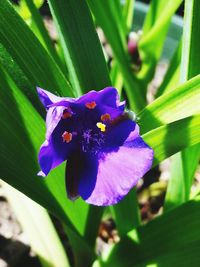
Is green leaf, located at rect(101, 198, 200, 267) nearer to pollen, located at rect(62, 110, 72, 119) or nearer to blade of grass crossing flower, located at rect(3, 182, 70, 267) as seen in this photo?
blade of grass crossing flower, located at rect(3, 182, 70, 267)

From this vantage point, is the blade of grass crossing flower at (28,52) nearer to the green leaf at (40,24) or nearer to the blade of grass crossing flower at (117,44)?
the green leaf at (40,24)

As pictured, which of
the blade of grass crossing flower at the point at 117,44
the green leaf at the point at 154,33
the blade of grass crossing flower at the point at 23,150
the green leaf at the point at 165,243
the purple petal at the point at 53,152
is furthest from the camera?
the green leaf at the point at 154,33

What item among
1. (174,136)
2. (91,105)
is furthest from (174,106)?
(91,105)

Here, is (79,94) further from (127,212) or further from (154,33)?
(154,33)

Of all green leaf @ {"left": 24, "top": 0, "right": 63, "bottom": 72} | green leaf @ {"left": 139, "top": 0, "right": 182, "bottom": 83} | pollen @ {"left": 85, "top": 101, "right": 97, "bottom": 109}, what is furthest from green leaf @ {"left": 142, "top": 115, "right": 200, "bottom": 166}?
green leaf @ {"left": 139, "top": 0, "right": 182, "bottom": 83}

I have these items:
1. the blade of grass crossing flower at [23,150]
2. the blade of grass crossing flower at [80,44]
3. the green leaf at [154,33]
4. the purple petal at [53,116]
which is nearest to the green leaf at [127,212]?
the blade of grass crossing flower at [23,150]

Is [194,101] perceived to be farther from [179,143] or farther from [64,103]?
[64,103]
